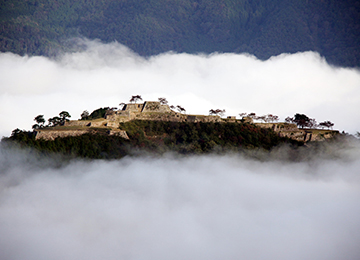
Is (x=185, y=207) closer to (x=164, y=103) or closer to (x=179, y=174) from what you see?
(x=179, y=174)

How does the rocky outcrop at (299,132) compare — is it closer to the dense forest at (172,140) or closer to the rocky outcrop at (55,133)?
the dense forest at (172,140)

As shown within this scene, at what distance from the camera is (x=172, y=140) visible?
296ft

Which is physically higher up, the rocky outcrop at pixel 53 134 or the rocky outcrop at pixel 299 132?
the rocky outcrop at pixel 299 132

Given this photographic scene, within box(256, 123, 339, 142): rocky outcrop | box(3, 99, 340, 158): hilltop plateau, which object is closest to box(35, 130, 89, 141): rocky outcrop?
box(3, 99, 340, 158): hilltop plateau

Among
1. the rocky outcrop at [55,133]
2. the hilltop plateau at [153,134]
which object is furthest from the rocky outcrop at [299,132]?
the rocky outcrop at [55,133]

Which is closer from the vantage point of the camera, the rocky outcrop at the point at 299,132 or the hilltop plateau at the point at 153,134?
the hilltop plateau at the point at 153,134

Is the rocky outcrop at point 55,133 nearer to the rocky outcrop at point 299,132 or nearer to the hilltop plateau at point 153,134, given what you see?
the hilltop plateau at point 153,134

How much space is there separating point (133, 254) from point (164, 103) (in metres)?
29.9

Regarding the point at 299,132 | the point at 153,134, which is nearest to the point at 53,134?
the point at 153,134

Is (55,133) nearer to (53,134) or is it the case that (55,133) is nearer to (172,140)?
(53,134)

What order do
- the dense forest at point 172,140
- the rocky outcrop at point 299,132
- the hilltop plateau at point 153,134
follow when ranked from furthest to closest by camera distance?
the rocky outcrop at point 299,132, the dense forest at point 172,140, the hilltop plateau at point 153,134

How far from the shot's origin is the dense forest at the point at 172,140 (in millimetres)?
82188

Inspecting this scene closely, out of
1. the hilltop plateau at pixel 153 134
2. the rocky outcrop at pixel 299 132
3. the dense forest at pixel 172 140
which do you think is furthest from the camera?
A: the rocky outcrop at pixel 299 132

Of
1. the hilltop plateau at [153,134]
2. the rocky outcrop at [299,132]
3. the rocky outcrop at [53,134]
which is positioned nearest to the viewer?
the rocky outcrop at [53,134]
